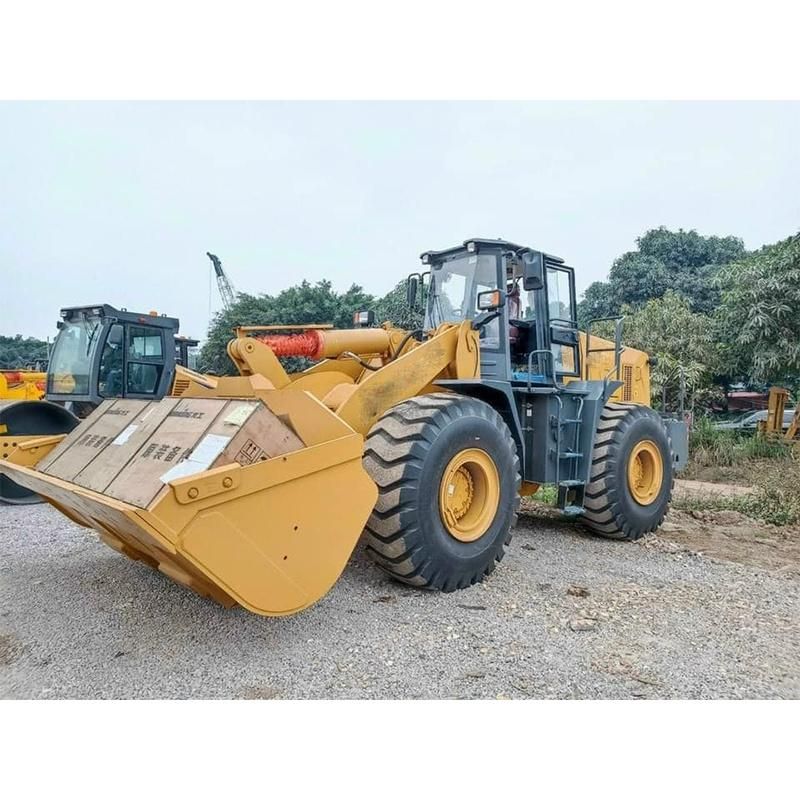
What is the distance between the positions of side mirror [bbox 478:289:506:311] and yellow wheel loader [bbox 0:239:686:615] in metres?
0.03

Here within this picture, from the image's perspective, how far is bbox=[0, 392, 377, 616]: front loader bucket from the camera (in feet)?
10.2

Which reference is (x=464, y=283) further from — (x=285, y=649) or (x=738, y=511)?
(x=738, y=511)

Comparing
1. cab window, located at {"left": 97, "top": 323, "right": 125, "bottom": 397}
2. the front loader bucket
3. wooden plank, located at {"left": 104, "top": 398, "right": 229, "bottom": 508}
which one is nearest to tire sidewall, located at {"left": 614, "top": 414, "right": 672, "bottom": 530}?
the front loader bucket

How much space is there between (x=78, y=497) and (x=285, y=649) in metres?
1.39

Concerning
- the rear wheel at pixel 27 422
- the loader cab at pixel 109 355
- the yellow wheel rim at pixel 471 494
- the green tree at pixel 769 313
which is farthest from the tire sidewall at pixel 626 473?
the green tree at pixel 769 313

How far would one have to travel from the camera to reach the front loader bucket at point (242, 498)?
3100 mm

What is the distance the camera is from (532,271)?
18.0 feet

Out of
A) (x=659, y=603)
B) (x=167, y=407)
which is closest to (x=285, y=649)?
(x=167, y=407)

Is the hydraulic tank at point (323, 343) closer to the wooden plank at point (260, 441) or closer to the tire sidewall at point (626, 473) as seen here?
the wooden plank at point (260, 441)

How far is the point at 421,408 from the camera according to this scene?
4402mm

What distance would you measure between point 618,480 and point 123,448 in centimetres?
431

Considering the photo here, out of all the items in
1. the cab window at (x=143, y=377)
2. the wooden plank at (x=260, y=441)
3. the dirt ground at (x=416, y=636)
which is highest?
the cab window at (x=143, y=377)

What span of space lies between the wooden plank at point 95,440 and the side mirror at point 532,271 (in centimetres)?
308

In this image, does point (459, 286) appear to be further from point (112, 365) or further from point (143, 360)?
point (112, 365)
